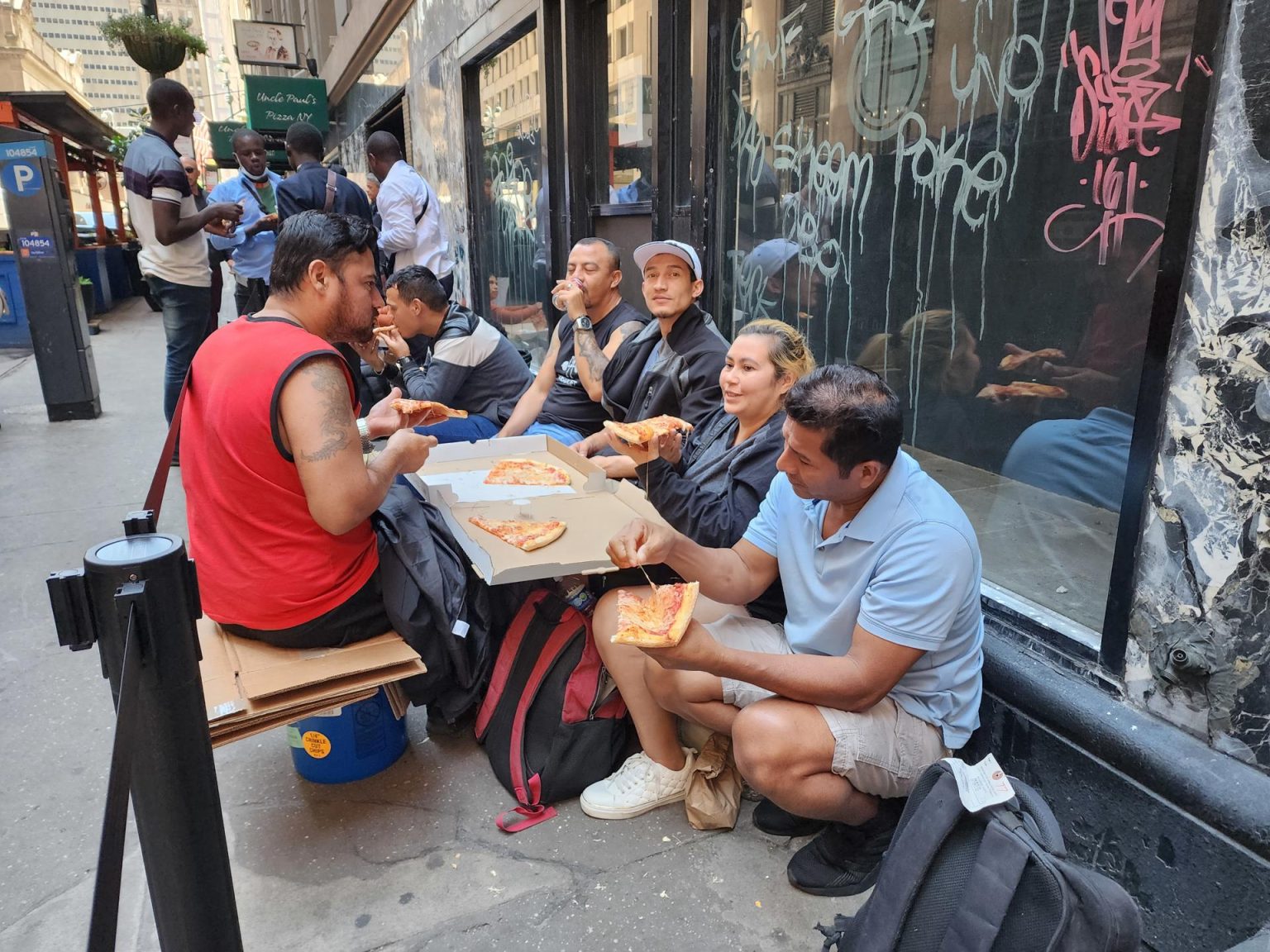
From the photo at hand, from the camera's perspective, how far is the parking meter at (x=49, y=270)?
704cm

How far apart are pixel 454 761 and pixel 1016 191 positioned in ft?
8.87

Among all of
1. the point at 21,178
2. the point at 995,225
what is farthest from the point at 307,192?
the point at 995,225

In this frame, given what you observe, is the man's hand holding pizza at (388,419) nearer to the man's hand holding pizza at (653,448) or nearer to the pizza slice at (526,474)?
the pizza slice at (526,474)

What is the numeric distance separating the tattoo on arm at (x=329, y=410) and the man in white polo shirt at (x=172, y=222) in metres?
3.90

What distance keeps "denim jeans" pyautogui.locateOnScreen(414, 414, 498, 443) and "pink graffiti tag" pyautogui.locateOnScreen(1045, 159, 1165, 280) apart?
2960 millimetres

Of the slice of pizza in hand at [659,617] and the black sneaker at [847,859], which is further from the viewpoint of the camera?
the black sneaker at [847,859]

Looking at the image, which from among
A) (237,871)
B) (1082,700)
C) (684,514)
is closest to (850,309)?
(684,514)

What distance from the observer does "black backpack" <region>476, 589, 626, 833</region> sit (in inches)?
104

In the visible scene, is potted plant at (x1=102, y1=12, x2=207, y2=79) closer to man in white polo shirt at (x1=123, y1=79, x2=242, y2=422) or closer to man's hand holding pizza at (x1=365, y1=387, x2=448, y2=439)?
man in white polo shirt at (x1=123, y1=79, x2=242, y2=422)

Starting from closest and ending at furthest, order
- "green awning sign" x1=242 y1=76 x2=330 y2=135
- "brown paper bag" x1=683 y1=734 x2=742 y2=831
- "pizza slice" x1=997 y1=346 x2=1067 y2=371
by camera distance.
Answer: "brown paper bag" x1=683 y1=734 x2=742 y2=831 → "pizza slice" x1=997 y1=346 x2=1067 y2=371 → "green awning sign" x1=242 y1=76 x2=330 y2=135

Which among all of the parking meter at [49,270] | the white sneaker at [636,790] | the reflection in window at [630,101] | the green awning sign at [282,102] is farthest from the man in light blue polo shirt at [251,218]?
the green awning sign at [282,102]

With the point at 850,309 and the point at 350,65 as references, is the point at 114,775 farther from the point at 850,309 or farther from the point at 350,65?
the point at 350,65

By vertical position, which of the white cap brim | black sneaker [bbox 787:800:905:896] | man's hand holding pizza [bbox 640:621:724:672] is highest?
the white cap brim

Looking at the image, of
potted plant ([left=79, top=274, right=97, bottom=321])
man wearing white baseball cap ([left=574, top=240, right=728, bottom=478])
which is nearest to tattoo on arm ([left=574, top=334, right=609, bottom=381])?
man wearing white baseball cap ([left=574, top=240, right=728, bottom=478])
